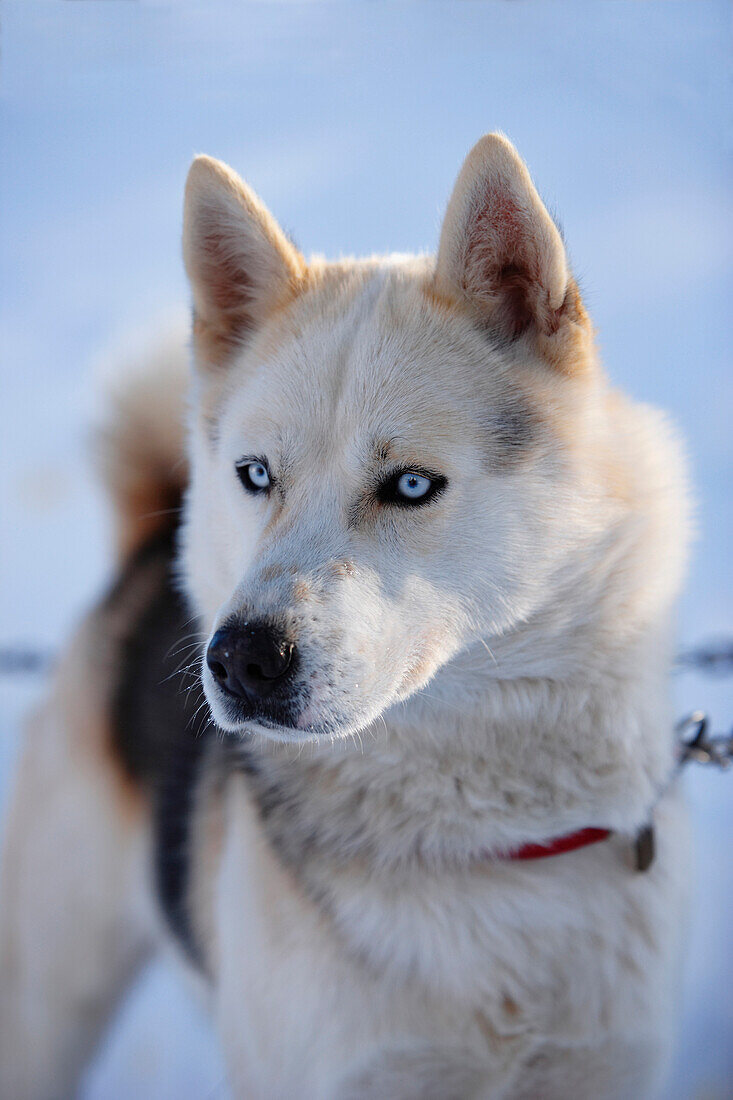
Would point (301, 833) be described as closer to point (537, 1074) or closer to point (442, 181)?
point (537, 1074)

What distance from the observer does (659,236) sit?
1941 mm

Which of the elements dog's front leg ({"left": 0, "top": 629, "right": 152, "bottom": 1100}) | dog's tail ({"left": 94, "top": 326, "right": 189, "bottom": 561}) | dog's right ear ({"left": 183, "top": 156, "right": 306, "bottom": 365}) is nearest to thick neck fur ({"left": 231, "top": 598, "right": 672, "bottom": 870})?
dog's right ear ({"left": 183, "top": 156, "right": 306, "bottom": 365})

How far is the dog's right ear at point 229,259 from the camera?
1.19m

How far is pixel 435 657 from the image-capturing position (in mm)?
1077

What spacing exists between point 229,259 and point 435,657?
769 millimetres

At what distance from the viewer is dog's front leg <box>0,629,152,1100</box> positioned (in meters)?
1.80

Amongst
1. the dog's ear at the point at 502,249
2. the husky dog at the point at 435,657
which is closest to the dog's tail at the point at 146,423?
the husky dog at the point at 435,657

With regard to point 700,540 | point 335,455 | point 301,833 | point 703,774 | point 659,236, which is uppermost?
point 659,236

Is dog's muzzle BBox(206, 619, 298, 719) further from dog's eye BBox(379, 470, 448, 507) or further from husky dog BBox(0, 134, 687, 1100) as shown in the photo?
dog's eye BBox(379, 470, 448, 507)

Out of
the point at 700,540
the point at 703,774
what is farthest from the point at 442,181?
the point at 703,774

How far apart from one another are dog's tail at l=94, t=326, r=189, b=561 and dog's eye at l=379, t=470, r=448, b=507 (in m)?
1.00

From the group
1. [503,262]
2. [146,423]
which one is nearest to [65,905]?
[146,423]

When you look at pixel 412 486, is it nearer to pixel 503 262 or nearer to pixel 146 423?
pixel 503 262

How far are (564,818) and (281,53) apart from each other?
4.75 ft
